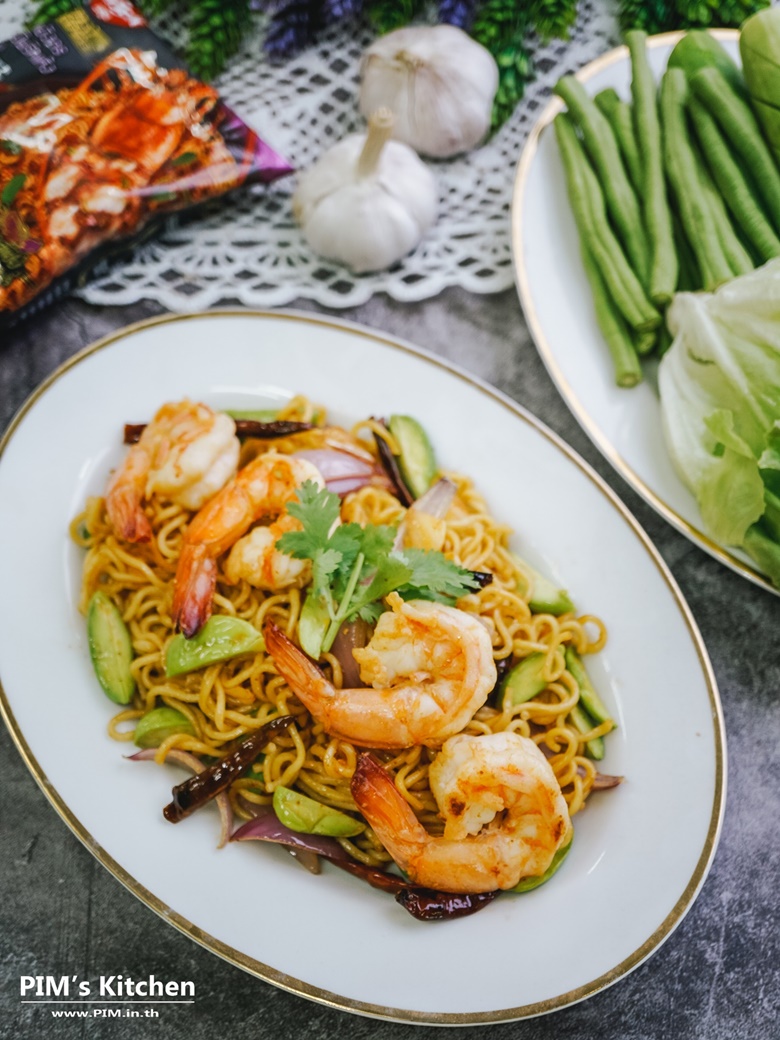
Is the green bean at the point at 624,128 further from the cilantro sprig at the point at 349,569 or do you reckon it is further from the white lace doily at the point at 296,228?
the cilantro sprig at the point at 349,569

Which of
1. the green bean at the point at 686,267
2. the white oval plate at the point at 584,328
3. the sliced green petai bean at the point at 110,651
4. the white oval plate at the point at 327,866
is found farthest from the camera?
the green bean at the point at 686,267

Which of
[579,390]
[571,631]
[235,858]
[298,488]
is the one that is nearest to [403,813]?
[235,858]

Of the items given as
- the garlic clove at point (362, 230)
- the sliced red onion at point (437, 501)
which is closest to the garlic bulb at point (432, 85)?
the garlic clove at point (362, 230)

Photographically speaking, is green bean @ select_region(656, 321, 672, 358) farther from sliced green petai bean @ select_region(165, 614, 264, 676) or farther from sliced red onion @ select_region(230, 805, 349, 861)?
sliced red onion @ select_region(230, 805, 349, 861)

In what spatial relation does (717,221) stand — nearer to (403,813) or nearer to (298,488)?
(298,488)

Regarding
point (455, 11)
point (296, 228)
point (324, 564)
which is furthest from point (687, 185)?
point (324, 564)

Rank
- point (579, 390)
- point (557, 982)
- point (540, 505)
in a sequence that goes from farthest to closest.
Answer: point (579, 390) < point (540, 505) < point (557, 982)
